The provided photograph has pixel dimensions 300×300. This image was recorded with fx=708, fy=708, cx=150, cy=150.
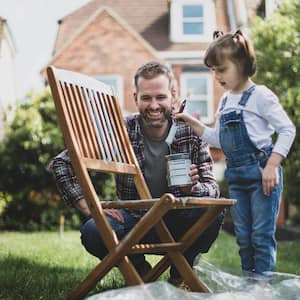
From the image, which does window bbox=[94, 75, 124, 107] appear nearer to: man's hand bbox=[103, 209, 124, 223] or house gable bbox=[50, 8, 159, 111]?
house gable bbox=[50, 8, 159, 111]

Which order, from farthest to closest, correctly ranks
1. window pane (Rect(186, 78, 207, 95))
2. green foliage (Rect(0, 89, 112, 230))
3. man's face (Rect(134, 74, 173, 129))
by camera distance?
window pane (Rect(186, 78, 207, 95))
green foliage (Rect(0, 89, 112, 230))
man's face (Rect(134, 74, 173, 129))

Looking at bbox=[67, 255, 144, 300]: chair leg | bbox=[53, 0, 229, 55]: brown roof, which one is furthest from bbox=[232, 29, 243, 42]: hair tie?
bbox=[53, 0, 229, 55]: brown roof

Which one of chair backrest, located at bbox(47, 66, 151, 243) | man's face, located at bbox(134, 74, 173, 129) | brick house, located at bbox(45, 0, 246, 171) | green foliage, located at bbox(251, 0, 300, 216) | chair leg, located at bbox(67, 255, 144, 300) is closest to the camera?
chair leg, located at bbox(67, 255, 144, 300)

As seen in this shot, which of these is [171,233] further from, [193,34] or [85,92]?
[193,34]

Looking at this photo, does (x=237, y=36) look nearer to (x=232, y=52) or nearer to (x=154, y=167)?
(x=232, y=52)

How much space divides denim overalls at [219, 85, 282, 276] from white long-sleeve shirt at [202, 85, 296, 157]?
2 cm

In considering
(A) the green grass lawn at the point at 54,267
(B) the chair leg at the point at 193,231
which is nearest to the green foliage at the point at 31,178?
(A) the green grass lawn at the point at 54,267

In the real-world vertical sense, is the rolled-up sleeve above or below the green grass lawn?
above

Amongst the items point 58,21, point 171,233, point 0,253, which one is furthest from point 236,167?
point 58,21

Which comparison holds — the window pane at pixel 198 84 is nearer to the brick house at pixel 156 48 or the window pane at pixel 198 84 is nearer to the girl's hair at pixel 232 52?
the brick house at pixel 156 48

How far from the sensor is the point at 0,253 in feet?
15.9

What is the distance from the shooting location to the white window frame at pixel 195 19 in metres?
15.6

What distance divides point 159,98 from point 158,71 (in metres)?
0.12

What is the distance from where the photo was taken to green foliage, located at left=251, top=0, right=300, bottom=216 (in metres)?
8.38
